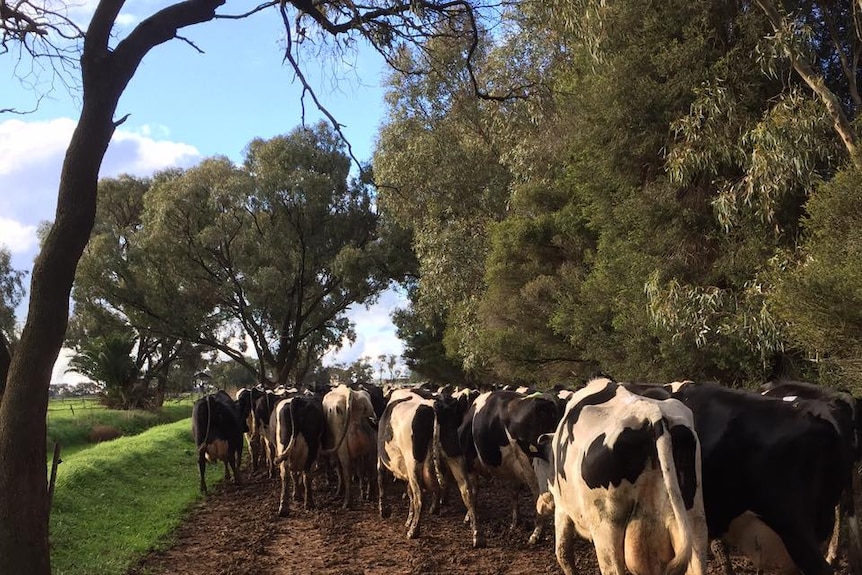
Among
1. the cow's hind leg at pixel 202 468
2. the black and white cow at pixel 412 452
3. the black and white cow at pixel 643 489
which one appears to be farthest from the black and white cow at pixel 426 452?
the cow's hind leg at pixel 202 468

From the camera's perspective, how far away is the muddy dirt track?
280 inches

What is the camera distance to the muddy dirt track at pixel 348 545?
23.3ft

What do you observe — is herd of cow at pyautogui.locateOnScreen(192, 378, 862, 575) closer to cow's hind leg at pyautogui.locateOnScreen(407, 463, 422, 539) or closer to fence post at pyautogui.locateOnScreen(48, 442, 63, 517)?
cow's hind leg at pyautogui.locateOnScreen(407, 463, 422, 539)

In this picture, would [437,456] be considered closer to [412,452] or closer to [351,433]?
[412,452]

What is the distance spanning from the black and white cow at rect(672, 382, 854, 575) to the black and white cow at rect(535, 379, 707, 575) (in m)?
0.72

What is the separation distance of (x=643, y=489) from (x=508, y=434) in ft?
14.5

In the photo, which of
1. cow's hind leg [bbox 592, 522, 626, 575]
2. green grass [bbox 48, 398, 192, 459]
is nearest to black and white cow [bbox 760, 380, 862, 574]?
cow's hind leg [bbox 592, 522, 626, 575]

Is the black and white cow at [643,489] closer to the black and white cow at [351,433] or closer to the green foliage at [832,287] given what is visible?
the green foliage at [832,287]

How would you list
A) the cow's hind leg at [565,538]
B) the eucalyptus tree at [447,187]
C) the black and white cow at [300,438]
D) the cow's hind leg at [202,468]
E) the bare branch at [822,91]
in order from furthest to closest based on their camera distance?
the eucalyptus tree at [447,187]
the cow's hind leg at [202,468]
the black and white cow at [300,438]
the bare branch at [822,91]
the cow's hind leg at [565,538]

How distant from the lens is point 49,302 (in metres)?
5.04

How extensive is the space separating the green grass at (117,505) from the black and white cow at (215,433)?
678 mm

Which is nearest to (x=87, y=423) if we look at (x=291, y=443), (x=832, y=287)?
(x=291, y=443)

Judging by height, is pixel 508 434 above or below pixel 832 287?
below

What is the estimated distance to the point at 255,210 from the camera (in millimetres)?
31953
